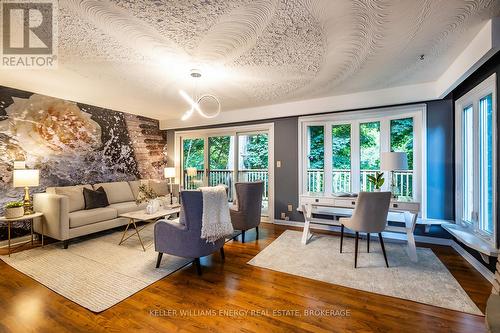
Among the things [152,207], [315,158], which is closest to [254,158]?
[315,158]

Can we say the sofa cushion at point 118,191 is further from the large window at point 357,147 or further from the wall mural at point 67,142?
the large window at point 357,147

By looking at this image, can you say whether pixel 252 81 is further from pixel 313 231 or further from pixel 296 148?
pixel 313 231

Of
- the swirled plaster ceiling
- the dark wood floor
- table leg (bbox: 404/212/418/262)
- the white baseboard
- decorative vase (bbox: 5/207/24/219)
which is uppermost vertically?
the swirled plaster ceiling

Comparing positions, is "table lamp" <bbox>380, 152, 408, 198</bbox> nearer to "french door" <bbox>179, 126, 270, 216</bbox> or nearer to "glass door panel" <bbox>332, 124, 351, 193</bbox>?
"glass door panel" <bbox>332, 124, 351, 193</bbox>

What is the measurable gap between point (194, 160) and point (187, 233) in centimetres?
364

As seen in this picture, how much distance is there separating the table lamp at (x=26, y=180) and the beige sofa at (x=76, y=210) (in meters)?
0.13

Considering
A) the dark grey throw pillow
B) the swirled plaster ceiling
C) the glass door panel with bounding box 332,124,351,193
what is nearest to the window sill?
the glass door panel with bounding box 332,124,351,193

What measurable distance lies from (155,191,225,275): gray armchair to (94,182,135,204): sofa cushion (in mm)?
2370

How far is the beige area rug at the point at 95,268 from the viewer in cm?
206

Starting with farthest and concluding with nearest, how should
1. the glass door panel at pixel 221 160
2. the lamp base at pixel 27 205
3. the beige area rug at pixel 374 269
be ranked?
the glass door panel at pixel 221 160
the lamp base at pixel 27 205
the beige area rug at pixel 374 269

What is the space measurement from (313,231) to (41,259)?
405 centimetres

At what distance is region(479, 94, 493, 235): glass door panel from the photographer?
243cm

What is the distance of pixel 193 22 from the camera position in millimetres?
1882

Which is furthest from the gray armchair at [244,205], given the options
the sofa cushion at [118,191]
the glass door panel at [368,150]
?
the sofa cushion at [118,191]
